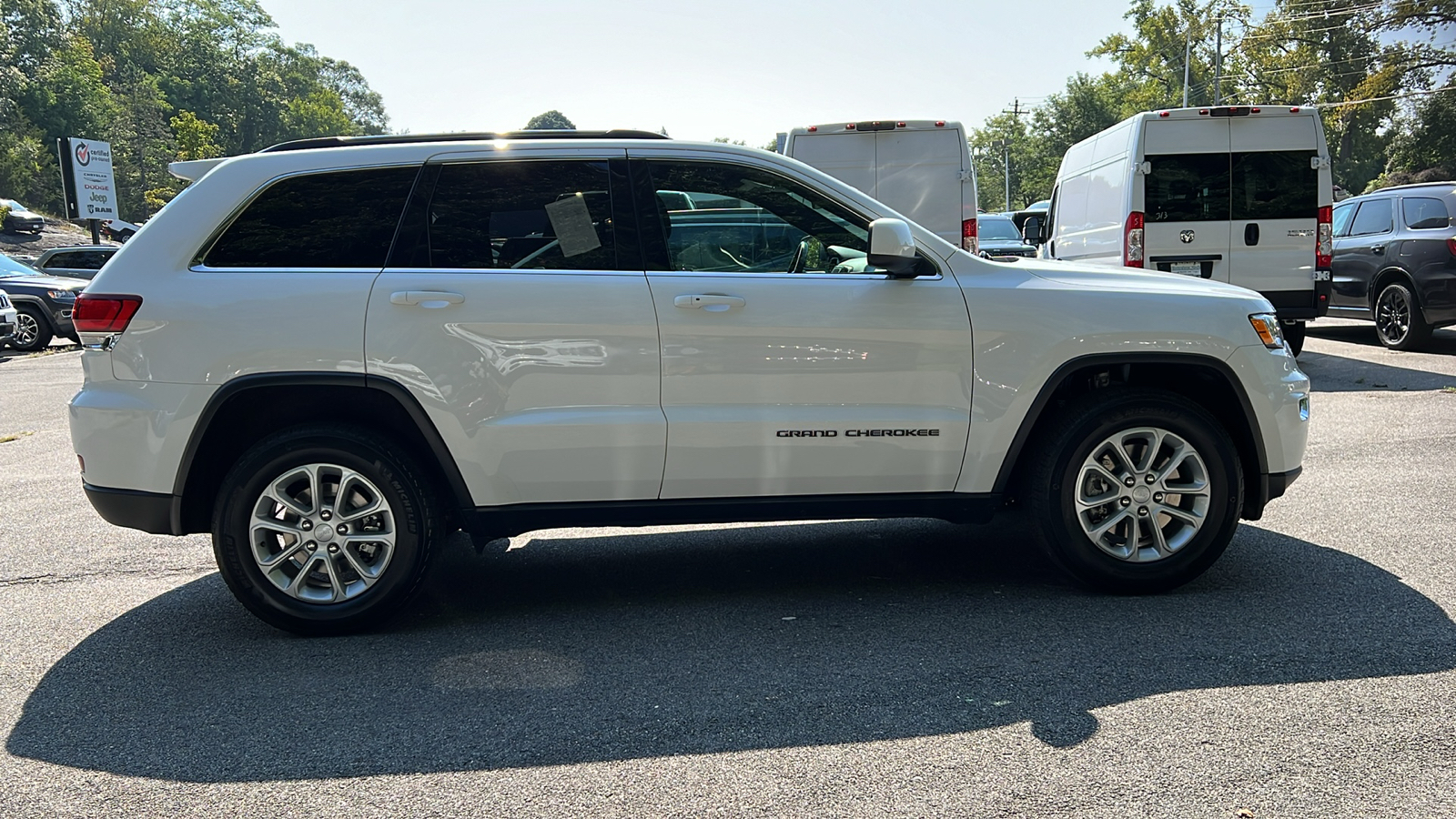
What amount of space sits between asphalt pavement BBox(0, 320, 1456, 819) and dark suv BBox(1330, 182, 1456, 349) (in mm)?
7513

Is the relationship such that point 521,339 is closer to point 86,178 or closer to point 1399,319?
point 1399,319

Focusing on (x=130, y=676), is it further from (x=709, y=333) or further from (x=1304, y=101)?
(x=1304, y=101)

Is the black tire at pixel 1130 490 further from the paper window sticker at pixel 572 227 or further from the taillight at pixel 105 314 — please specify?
the taillight at pixel 105 314

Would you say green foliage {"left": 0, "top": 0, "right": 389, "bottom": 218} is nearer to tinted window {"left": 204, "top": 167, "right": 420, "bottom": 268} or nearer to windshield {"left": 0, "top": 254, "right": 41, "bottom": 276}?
windshield {"left": 0, "top": 254, "right": 41, "bottom": 276}

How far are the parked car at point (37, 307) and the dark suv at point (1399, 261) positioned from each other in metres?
18.6

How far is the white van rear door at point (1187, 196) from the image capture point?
1073 cm

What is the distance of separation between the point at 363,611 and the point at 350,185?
5.31 ft

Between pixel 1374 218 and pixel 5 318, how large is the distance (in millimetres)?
18769

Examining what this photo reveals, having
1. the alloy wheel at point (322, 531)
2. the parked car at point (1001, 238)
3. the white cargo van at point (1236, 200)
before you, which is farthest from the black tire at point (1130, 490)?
the parked car at point (1001, 238)

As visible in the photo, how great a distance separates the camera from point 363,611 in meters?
4.19

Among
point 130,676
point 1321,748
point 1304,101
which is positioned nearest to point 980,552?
point 1321,748

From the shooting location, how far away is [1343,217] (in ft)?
44.9

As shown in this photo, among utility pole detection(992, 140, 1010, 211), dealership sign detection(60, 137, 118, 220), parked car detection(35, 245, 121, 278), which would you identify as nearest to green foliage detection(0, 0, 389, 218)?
dealership sign detection(60, 137, 118, 220)

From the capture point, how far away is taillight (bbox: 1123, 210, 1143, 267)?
35.6ft
